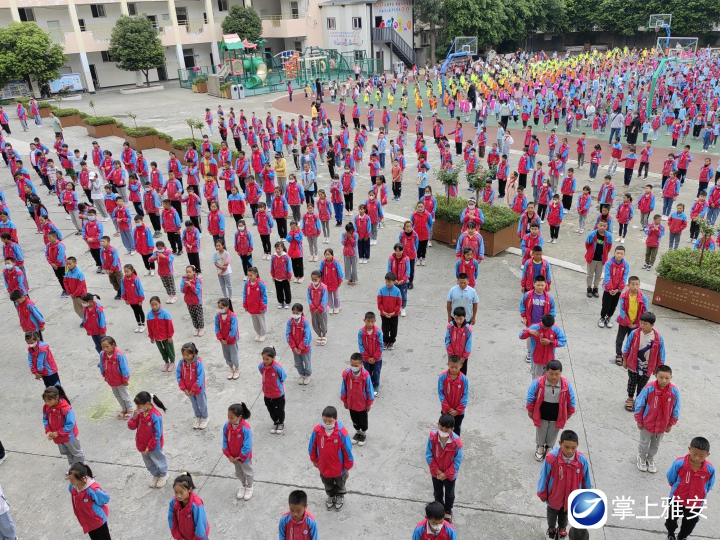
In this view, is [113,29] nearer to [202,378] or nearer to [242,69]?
[242,69]

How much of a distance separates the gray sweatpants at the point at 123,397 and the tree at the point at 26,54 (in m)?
31.7

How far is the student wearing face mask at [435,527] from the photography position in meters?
4.22

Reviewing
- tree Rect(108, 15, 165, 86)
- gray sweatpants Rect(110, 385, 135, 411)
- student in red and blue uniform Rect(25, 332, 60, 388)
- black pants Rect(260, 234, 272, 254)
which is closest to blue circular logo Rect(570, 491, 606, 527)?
gray sweatpants Rect(110, 385, 135, 411)

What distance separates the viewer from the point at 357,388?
6.15 m

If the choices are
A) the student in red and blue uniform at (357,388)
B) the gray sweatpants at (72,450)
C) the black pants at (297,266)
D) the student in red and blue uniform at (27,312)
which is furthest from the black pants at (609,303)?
the student in red and blue uniform at (27,312)

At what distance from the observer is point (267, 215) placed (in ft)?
37.5

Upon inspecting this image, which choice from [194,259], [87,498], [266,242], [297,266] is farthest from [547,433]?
[194,259]

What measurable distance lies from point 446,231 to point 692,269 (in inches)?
204

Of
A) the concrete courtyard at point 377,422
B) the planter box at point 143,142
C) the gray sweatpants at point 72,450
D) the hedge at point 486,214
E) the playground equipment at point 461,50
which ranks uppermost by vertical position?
the playground equipment at point 461,50

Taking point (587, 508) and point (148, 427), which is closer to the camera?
point (587, 508)

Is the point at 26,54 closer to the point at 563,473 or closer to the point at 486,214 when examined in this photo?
the point at 486,214

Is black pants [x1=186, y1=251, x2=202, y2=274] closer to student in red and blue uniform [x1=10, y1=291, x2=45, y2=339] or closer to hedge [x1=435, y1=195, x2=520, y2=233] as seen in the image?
student in red and blue uniform [x1=10, y1=291, x2=45, y2=339]

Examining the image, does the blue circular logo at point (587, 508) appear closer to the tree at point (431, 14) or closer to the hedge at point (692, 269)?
the hedge at point (692, 269)

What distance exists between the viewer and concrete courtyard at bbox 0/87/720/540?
18.8ft
